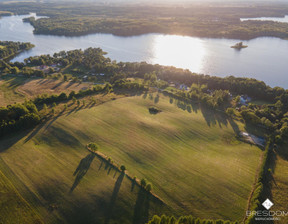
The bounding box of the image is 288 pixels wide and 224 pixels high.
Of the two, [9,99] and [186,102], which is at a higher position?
[186,102]

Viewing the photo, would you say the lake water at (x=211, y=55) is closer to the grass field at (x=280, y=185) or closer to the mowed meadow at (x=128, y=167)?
the grass field at (x=280, y=185)

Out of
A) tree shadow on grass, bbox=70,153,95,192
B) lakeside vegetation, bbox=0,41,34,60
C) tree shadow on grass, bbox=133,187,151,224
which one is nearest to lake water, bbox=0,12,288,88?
lakeside vegetation, bbox=0,41,34,60

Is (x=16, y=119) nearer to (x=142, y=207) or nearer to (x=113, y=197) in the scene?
(x=113, y=197)

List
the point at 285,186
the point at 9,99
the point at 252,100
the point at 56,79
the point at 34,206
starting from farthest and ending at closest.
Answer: the point at 56,79
the point at 252,100
the point at 9,99
the point at 285,186
the point at 34,206

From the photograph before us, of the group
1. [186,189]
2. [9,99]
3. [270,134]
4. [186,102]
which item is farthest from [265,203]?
[9,99]

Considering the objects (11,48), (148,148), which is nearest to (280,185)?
(148,148)

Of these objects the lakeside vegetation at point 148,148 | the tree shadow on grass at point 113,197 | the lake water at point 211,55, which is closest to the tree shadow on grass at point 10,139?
the lakeside vegetation at point 148,148

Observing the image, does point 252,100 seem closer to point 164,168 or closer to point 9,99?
point 164,168
